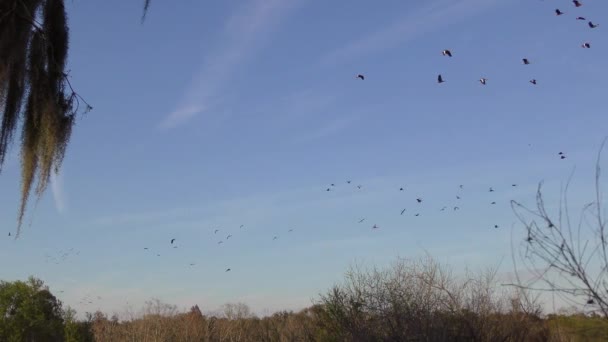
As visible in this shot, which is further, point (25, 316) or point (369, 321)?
point (25, 316)

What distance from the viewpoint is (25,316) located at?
67.4ft

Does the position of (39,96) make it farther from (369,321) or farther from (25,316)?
(25,316)

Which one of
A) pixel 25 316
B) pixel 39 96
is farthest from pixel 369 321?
pixel 25 316

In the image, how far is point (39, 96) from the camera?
6895 mm

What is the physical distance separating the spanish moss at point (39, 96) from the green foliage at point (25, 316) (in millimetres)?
15085

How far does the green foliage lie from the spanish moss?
49.5ft

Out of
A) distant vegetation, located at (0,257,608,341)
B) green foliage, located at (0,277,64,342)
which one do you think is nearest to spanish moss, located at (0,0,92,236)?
distant vegetation, located at (0,257,608,341)

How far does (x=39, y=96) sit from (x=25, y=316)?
→ 1585cm

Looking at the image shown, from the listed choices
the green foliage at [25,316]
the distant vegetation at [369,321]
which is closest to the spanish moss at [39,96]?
the distant vegetation at [369,321]

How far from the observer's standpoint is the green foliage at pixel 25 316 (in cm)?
2017

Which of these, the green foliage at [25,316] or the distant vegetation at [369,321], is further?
the green foliage at [25,316]

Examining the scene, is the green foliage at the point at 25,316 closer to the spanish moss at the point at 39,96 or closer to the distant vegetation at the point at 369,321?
the distant vegetation at the point at 369,321

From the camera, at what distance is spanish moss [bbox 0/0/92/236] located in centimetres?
663

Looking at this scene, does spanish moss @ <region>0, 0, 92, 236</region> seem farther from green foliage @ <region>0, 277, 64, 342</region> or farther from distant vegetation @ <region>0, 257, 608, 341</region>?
green foliage @ <region>0, 277, 64, 342</region>
